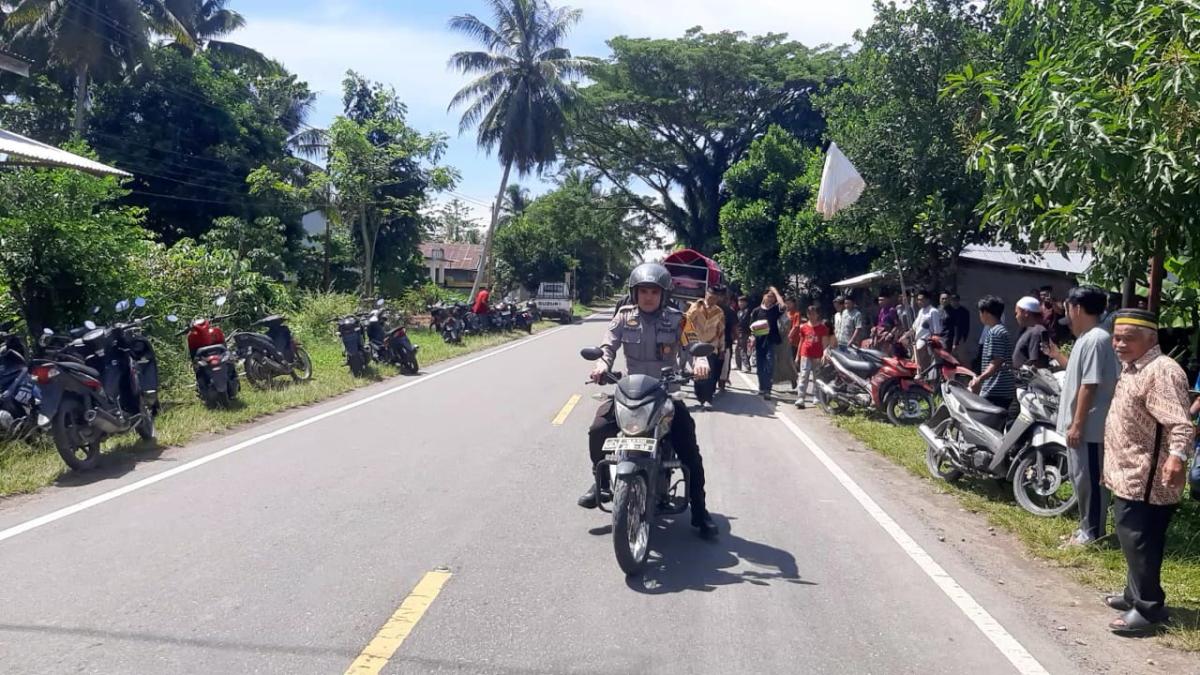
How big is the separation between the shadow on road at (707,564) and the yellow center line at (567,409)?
4.96 m

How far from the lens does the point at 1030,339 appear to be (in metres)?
9.05

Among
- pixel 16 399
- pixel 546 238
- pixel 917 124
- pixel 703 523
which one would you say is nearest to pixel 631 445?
pixel 703 523

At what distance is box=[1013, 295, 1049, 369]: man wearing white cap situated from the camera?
895cm

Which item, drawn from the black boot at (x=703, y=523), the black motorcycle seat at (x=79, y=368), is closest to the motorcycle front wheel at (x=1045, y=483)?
the black boot at (x=703, y=523)

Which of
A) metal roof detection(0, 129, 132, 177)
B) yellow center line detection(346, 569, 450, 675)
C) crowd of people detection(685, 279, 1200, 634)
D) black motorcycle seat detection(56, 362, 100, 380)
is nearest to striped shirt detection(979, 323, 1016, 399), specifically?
crowd of people detection(685, 279, 1200, 634)

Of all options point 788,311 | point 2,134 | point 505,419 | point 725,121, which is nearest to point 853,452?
point 505,419

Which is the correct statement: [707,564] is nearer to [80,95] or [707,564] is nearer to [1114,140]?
[1114,140]

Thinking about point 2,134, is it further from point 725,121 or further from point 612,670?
point 725,121

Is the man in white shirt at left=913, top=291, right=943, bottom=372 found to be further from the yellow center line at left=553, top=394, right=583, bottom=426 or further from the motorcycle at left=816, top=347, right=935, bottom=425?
the yellow center line at left=553, top=394, right=583, bottom=426

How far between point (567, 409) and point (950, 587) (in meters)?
7.63

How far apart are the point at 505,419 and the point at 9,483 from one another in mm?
5497

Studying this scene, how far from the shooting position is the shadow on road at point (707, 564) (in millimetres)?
5461

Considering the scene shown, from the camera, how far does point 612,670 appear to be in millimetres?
4184

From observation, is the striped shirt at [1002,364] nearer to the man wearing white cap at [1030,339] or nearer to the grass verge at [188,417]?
the man wearing white cap at [1030,339]
